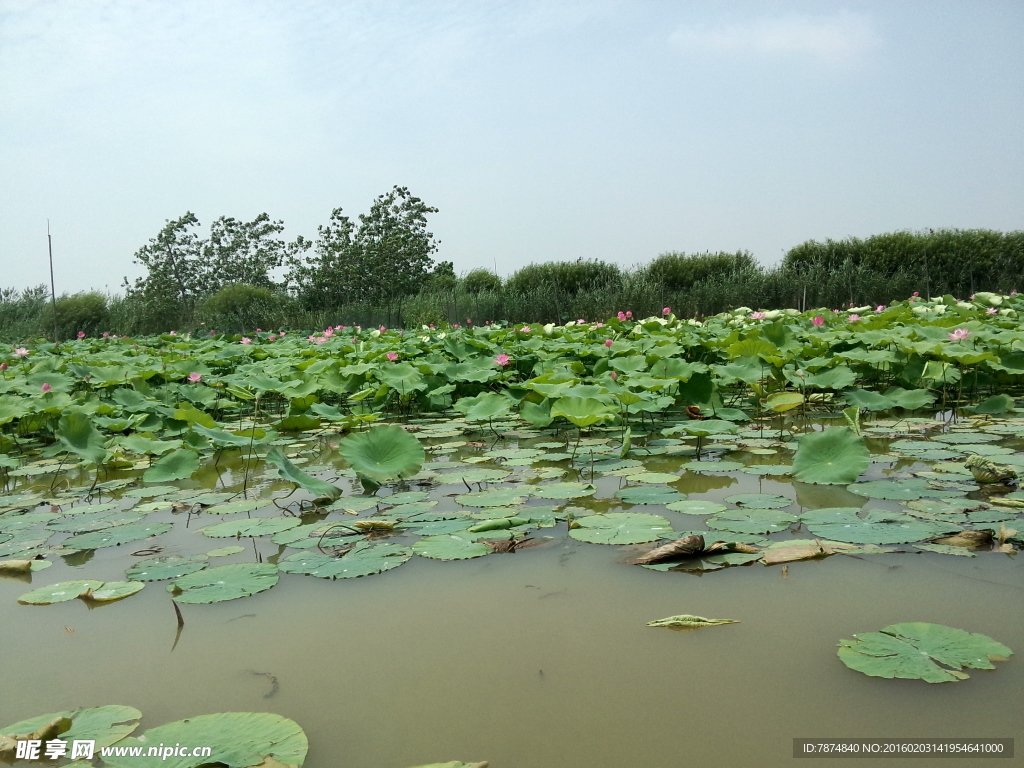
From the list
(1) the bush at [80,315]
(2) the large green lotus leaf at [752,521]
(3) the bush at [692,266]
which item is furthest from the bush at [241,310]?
(2) the large green lotus leaf at [752,521]

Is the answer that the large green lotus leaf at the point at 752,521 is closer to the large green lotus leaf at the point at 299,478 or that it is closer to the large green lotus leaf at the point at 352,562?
the large green lotus leaf at the point at 352,562

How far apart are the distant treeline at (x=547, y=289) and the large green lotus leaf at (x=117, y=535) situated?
9.42 metres

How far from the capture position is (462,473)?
7.80 feet

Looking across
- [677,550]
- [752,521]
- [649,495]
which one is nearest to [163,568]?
[677,550]

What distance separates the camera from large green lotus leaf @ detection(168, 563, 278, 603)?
4.52 feet

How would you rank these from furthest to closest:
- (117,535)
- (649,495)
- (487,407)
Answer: (487,407), (649,495), (117,535)

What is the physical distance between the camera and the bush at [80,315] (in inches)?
611

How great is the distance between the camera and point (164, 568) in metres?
1.56

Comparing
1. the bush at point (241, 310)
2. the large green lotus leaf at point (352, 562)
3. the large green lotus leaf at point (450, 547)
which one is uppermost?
the bush at point (241, 310)

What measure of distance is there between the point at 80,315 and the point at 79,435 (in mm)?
15622

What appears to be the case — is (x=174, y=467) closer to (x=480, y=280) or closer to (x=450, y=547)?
(x=450, y=547)

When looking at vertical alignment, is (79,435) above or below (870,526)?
above

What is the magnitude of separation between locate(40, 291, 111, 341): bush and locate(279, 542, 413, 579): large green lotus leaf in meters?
16.5

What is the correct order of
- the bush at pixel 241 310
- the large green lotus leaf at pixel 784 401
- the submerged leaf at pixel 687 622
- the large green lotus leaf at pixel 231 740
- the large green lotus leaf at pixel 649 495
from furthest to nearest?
the bush at pixel 241 310 < the large green lotus leaf at pixel 784 401 < the large green lotus leaf at pixel 649 495 < the submerged leaf at pixel 687 622 < the large green lotus leaf at pixel 231 740
